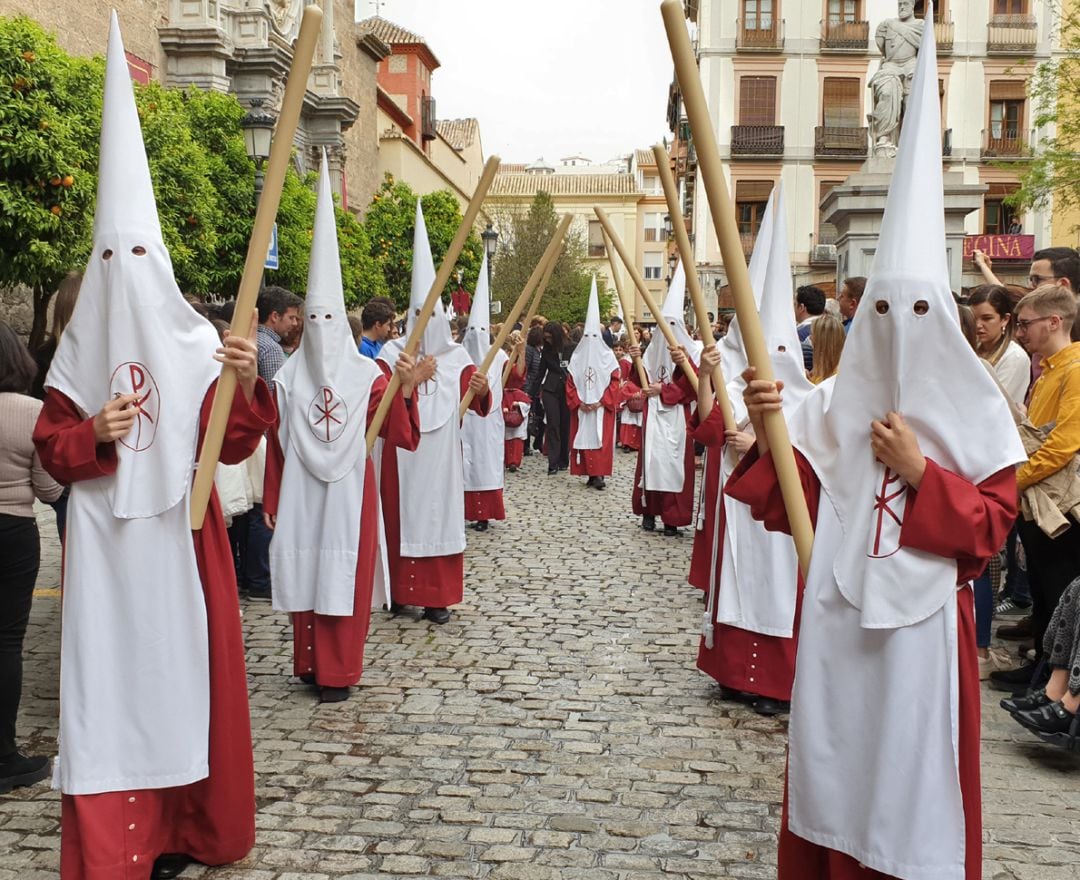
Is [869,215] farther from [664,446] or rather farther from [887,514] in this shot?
[887,514]

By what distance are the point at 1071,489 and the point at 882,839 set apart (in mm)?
3006

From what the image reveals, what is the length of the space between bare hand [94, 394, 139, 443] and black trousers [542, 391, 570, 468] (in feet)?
40.9

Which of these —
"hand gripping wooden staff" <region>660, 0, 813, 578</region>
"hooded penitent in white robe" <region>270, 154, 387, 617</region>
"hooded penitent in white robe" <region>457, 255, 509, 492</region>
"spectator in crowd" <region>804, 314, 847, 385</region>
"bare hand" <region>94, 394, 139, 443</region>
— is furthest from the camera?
"hooded penitent in white robe" <region>457, 255, 509, 492</region>

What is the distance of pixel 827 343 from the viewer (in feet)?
15.8

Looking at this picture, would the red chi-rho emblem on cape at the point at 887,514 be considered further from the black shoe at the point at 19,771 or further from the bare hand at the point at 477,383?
the bare hand at the point at 477,383

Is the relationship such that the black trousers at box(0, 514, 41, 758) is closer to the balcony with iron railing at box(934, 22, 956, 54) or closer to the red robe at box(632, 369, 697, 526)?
the red robe at box(632, 369, 697, 526)

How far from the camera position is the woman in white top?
6.43m

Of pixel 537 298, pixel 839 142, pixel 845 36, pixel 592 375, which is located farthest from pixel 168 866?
pixel 845 36

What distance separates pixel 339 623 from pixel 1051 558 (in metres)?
3.61

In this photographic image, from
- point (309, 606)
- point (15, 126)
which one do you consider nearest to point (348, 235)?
point (15, 126)

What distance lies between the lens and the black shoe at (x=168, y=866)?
3746 mm

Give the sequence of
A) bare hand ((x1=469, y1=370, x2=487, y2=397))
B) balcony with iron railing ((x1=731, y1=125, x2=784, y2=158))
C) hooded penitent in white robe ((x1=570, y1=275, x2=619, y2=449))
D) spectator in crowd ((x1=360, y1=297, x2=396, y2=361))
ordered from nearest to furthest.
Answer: spectator in crowd ((x1=360, y1=297, x2=396, y2=361)) < bare hand ((x1=469, y1=370, x2=487, y2=397)) < hooded penitent in white robe ((x1=570, y1=275, x2=619, y2=449)) < balcony with iron railing ((x1=731, y1=125, x2=784, y2=158))

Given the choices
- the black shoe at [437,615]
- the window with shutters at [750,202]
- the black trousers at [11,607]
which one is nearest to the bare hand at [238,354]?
the black trousers at [11,607]

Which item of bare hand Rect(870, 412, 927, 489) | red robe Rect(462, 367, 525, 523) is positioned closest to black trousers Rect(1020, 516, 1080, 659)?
bare hand Rect(870, 412, 927, 489)
